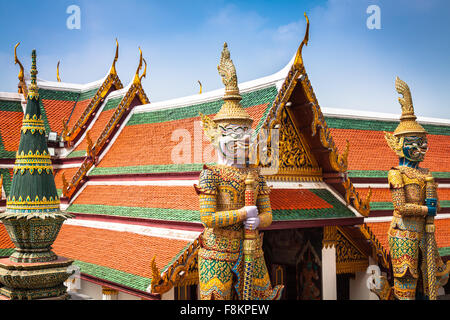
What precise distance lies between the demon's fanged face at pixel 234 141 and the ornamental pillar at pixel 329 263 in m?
3.43

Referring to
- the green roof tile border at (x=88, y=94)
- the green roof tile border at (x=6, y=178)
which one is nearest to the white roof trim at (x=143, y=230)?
the green roof tile border at (x=6, y=178)

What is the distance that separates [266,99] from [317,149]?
125 cm

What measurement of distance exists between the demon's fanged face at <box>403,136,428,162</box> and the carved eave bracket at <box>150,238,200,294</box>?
3.69m

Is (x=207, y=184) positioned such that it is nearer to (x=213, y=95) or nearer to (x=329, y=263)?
(x=329, y=263)

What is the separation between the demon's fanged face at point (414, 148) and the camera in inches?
329

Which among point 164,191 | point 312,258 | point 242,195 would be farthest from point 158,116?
point 242,195

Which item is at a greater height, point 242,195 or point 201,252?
point 242,195

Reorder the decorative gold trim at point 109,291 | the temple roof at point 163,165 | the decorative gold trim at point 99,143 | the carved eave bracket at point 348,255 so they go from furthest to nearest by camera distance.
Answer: the decorative gold trim at point 99,143, the carved eave bracket at point 348,255, the decorative gold trim at point 109,291, the temple roof at point 163,165

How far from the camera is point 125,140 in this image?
38.3 ft

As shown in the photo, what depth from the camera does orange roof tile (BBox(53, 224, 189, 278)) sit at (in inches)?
313

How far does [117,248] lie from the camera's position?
9000mm

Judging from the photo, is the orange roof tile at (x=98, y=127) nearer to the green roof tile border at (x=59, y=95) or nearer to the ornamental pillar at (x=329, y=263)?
the green roof tile border at (x=59, y=95)

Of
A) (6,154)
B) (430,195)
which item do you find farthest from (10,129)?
(430,195)
